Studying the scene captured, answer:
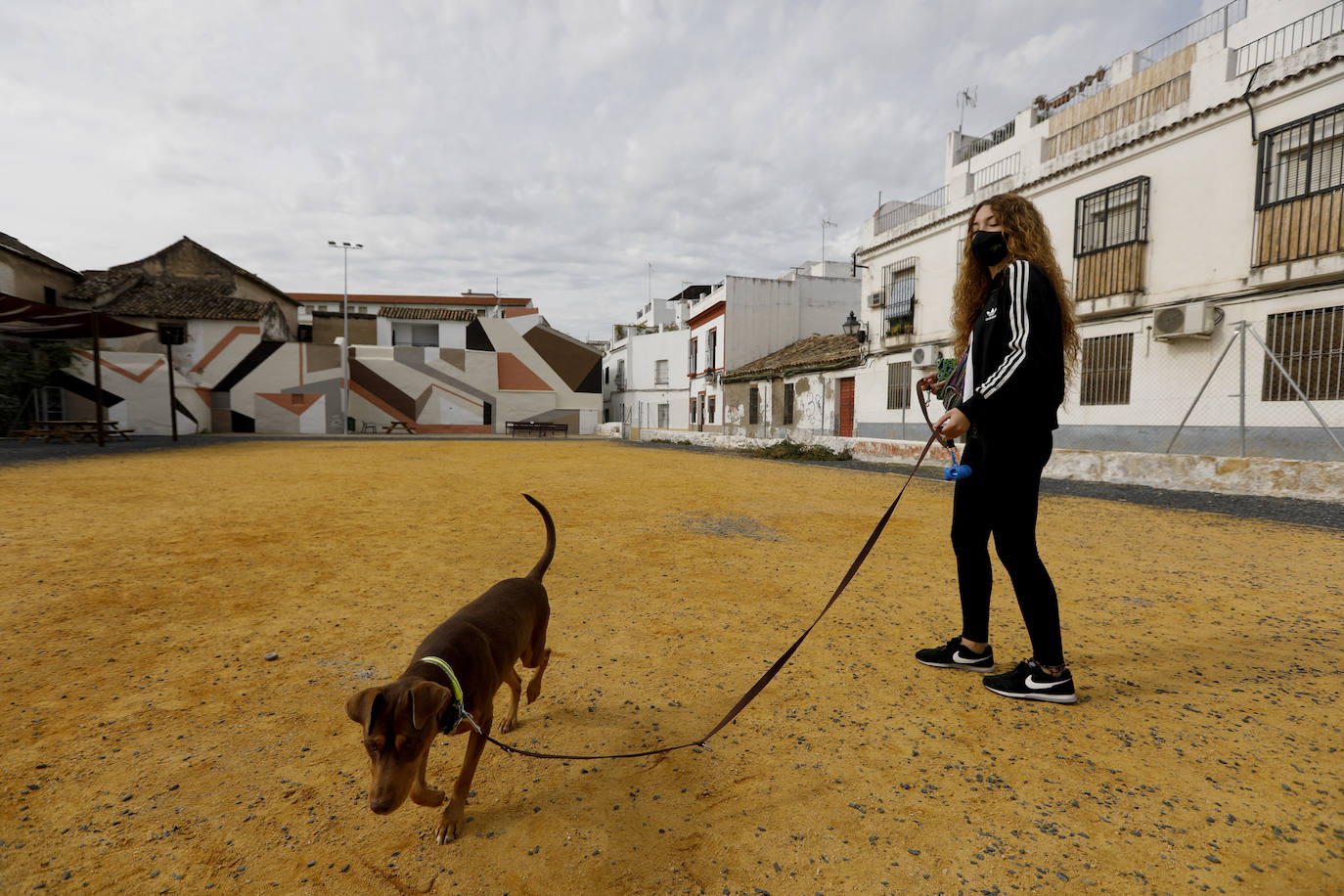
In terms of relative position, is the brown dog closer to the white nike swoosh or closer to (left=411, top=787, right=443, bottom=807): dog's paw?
(left=411, top=787, right=443, bottom=807): dog's paw

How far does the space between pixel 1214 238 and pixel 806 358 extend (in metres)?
13.9

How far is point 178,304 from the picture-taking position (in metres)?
28.9

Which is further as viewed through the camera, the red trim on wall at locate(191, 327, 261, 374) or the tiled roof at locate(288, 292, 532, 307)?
the tiled roof at locate(288, 292, 532, 307)

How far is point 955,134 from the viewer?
20453 millimetres

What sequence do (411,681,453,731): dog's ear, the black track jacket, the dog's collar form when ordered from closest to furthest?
(411,681,453,731): dog's ear < the dog's collar < the black track jacket

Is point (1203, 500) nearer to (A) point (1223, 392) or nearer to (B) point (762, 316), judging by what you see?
(A) point (1223, 392)

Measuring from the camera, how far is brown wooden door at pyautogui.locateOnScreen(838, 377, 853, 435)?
20.5 metres

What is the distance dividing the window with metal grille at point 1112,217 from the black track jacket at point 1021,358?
12.8 metres

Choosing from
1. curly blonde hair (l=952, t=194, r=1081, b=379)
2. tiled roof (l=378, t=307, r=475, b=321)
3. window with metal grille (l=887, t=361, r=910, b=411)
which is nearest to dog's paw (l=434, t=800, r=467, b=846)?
curly blonde hair (l=952, t=194, r=1081, b=379)

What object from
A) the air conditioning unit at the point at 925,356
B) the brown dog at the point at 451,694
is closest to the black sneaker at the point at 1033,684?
the brown dog at the point at 451,694

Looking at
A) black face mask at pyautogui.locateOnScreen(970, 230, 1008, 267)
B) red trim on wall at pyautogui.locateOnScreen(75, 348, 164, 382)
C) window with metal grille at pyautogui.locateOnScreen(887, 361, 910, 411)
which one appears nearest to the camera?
black face mask at pyautogui.locateOnScreen(970, 230, 1008, 267)

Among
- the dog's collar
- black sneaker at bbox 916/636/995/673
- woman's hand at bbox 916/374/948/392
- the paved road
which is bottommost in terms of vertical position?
black sneaker at bbox 916/636/995/673

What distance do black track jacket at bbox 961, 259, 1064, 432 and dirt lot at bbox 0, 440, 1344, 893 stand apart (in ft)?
3.80

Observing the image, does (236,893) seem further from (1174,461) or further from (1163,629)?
(1174,461)
